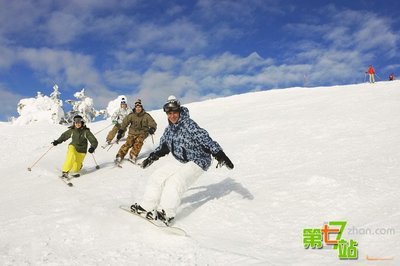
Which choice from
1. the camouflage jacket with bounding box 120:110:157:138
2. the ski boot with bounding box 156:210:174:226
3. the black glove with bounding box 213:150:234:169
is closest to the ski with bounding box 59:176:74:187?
the camouflage jacket with bounding box 120:110:157:138

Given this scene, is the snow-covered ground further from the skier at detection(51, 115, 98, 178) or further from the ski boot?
the skier at detection(51, 115, 98, 178)

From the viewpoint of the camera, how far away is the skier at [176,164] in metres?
5.54

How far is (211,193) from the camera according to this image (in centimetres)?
752

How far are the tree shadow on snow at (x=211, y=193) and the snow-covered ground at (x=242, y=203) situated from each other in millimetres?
21

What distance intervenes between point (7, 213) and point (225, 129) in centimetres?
950

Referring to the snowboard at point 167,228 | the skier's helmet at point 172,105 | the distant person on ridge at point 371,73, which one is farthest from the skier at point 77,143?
the distant person on ridge at point 371,73

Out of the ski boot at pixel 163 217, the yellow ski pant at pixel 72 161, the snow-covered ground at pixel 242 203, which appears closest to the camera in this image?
the snow-covered ground at pixel 242 203

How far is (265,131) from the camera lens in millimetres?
13273

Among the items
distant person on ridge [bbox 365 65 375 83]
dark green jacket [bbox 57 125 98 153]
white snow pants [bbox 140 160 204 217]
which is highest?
distant person on ridge [bbox 365 65 375 83]

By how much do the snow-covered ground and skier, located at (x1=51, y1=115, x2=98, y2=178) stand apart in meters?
0.45

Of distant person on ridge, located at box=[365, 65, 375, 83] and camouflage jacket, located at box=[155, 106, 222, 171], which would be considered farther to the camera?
distant person on ridge, located at box=[365, 65, 375, 83]

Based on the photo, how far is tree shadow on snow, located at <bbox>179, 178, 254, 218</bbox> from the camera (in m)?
6.70

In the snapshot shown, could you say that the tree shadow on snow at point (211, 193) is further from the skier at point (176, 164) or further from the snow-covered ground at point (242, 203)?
the skier at point (176, 164)

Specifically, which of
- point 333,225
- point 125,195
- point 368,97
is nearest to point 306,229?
point 333,225
